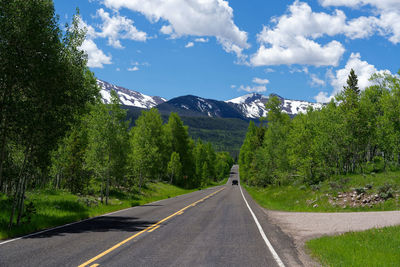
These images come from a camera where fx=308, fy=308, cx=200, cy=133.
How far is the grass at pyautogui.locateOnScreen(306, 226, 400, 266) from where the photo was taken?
7.32 meters

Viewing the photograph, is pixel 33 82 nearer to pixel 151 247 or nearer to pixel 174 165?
pixel 151 247

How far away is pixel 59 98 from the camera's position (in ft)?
46.2

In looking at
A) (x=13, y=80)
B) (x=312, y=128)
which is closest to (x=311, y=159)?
(x=312, y=128)

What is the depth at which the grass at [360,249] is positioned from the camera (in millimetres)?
7324

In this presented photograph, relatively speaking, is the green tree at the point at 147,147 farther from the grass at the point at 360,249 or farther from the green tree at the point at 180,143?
the grass at the point at 360,249

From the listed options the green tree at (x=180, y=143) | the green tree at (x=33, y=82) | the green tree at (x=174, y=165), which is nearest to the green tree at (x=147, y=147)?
the green tree at (x=174, y=165)

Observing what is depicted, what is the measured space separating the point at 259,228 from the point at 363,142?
29090 millimetres

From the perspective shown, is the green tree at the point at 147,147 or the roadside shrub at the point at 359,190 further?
the green tree at the point at 147,147

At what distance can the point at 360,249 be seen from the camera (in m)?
8.43

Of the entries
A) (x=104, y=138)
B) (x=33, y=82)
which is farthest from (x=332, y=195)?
(x=33, y=82)

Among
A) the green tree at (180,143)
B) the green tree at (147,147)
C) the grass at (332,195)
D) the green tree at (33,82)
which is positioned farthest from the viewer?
the green tree at (180,143)

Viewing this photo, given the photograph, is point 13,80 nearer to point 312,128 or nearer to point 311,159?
point 311,159

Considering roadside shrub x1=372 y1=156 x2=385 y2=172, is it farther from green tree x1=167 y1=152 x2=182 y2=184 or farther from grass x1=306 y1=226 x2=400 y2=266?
green tree x1=167 y1=152 x2=182 y2=184

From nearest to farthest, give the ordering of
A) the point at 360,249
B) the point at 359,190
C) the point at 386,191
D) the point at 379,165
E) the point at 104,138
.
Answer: the point at 360,249
the point at 386,191
the point at 359,190
the point at 104,138
the point at 379,165
